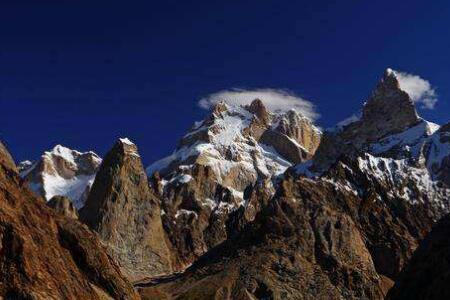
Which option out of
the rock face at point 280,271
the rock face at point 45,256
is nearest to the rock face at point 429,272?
the rock face at point 45,256

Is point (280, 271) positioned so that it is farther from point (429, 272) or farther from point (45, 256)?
point (45, 256)

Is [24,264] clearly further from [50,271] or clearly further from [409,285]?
[409,285]

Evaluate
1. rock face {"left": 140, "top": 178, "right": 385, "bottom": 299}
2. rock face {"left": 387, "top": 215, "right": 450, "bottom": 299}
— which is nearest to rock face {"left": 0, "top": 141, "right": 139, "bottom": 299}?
rock face {"left": 387, "top": 215, "right": 450, "bottom": 299}

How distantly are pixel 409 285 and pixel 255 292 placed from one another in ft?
200

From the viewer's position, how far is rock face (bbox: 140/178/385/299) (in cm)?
17175

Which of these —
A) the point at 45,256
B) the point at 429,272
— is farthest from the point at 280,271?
the point at 45,256

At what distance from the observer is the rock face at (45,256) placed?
85.3 meters

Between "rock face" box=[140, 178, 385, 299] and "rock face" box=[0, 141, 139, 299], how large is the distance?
60985mm

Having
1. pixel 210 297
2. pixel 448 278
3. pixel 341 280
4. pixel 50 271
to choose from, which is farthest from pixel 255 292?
pixel 50 271

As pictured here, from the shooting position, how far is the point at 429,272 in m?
111

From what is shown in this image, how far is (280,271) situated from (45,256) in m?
93.2

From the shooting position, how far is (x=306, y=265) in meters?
186

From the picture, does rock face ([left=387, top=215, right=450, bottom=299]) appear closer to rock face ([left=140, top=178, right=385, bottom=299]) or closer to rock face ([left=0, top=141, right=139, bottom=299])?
rock face ([left=0, top=141, right=139, bottom=299])

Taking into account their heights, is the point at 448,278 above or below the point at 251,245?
below
